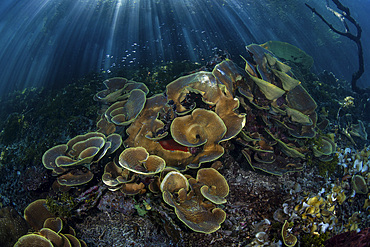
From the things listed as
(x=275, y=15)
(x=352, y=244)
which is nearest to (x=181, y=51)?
(x=352, y=244)

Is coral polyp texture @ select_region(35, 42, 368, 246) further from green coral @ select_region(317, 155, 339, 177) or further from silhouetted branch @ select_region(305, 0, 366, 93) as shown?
silhouetted branch @ select_region(305, 0, 366, 93)

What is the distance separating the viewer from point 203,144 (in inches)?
120

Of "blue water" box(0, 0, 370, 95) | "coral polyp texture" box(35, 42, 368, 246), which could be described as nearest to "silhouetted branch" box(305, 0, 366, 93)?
"blue water" box(0, 0, 370, 95)

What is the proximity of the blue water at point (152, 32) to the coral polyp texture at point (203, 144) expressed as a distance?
4030mm

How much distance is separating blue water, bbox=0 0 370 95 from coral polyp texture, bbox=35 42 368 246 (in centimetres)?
403

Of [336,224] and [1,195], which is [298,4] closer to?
[336,224]

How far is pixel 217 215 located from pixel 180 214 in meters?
0.58

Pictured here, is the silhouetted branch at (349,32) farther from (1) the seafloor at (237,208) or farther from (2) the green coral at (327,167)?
(2) the green coral at (327,167)

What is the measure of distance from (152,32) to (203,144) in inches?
576

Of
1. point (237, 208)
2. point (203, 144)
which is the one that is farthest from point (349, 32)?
point (237, 208)

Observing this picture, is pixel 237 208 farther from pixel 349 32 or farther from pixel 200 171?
pixel 349 32

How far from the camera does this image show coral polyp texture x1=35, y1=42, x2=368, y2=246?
2.69m

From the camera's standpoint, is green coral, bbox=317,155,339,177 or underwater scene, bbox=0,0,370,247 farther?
green coral, bbox=317,155,339,177

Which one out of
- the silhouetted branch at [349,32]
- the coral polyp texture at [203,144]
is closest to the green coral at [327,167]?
the coral polyp texture at [203,144]
